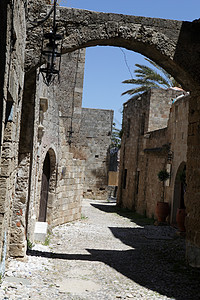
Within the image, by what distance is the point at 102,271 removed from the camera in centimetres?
598

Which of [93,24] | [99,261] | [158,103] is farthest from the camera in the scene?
[158,103]

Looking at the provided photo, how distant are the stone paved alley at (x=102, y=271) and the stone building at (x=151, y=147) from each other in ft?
11.8

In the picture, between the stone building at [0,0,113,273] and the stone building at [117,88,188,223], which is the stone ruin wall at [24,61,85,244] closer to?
the stone building at [0,0,113,273]

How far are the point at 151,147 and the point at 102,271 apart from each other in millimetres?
10092

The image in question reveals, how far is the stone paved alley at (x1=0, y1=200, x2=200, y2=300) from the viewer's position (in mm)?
4809

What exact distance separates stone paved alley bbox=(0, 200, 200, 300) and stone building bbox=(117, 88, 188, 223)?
11.8 ft

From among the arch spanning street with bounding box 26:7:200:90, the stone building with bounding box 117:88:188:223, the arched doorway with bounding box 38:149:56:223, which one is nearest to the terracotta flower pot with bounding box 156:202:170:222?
the stone building with bounding box 117:88:188:223

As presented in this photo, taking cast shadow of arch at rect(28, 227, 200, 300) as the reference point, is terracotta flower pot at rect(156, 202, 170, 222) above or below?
above

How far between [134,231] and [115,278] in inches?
→ 214

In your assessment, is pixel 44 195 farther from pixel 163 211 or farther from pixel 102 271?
pixel 102 271

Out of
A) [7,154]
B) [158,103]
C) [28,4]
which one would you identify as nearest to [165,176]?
[158,103]

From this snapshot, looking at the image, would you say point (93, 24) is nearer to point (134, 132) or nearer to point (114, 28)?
point (114, 28)

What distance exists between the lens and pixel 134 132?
18.6 m

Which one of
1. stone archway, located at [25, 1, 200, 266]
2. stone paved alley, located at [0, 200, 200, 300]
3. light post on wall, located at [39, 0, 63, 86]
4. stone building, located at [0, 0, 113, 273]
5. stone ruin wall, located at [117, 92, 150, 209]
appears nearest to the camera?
stone building, located at [0, 0, 113, 273]
